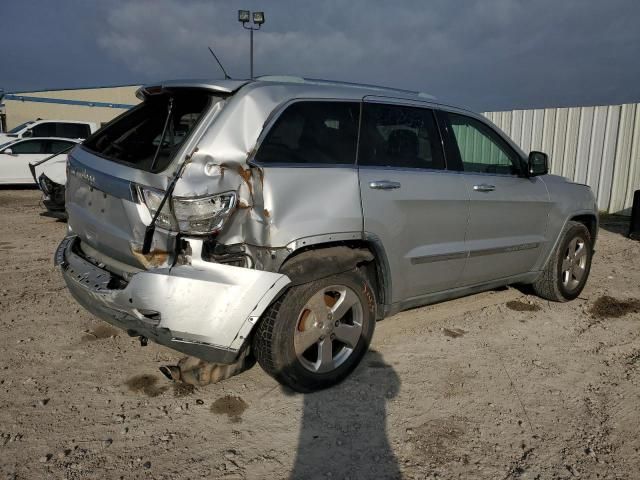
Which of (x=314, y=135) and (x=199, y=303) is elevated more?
(x=314, y=135)

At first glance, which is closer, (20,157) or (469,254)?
(469,254)

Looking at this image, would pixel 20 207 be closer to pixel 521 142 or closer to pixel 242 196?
pixel 242 196

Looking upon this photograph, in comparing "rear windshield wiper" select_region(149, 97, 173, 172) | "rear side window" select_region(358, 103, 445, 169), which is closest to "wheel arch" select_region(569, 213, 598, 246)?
"rear side window" select_region(358, 103, 445, 169)

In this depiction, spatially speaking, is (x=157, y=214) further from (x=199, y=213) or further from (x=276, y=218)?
(x=276, y=218)

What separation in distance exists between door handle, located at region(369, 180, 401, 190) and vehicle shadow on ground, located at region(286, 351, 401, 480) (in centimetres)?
127

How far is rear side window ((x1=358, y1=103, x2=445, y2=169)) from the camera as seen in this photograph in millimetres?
3389

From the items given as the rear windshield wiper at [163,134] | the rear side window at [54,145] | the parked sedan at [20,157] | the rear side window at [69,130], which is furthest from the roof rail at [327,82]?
the rear side window at [69,130]

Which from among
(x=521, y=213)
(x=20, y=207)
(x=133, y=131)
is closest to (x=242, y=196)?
(x=133, y=131)

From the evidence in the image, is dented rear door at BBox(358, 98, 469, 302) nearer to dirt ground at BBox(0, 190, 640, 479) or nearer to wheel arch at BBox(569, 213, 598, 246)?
dirt ground at BBox(0, 190, 640, 479)

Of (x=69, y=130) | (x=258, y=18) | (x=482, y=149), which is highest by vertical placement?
(x=258, y=18)

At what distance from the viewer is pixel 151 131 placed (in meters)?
3.13

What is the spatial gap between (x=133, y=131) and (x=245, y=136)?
889 mm

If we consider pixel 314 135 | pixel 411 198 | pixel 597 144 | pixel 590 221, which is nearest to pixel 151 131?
pixel 314 135

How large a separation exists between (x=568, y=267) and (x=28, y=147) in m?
13.8
